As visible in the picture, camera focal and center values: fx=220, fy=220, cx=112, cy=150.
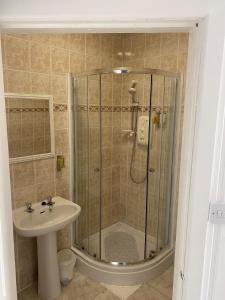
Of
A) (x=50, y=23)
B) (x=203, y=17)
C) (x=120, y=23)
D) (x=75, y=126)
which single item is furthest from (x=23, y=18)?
(x=75, y=126)

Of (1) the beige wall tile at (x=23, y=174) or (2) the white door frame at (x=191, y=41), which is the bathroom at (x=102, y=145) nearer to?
(1) the beige wall tile at (x=23, y=174)

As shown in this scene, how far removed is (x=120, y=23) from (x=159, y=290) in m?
2.28

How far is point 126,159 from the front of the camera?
9.58 feet

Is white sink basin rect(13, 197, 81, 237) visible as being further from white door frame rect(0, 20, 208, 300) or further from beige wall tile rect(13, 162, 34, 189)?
white door frame rect(0, 20, 208, 300)

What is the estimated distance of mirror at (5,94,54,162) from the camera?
6.28 ft

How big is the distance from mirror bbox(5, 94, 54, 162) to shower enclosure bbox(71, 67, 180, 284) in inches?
13.5

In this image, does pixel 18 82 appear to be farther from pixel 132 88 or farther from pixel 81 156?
pixel 132 88

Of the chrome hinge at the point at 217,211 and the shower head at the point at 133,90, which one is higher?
the shower head at the point at 133,90

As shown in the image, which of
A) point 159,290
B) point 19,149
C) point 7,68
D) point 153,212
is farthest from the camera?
point 153,212

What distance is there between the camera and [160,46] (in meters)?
2.48

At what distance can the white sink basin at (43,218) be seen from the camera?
1.77 m

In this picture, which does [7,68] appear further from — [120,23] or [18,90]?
[120,23]

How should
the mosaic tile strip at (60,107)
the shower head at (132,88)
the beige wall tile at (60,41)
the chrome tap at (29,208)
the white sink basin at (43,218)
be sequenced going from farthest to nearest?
the shower head at (132,88), the mosaic tile strip at (60,107), the beige wall tile at (60,41), the chrome tap at (29,208), the white sink basin at (43,218)

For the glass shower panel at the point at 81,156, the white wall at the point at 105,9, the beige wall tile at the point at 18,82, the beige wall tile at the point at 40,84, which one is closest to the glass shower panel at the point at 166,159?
the glass shower panel at the point at 81,156
